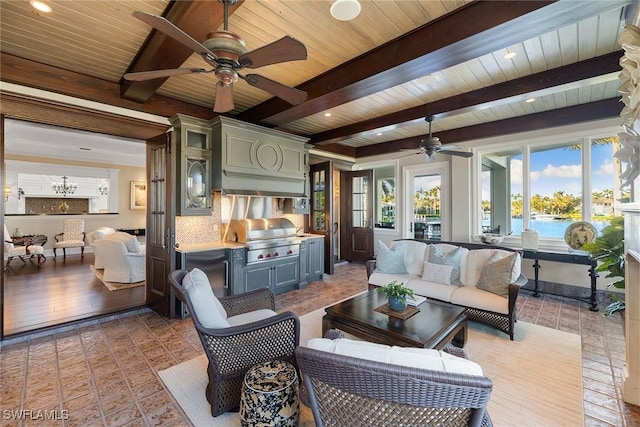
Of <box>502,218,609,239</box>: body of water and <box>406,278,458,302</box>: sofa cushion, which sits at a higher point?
<box>502,218,609,239</box>: body of water

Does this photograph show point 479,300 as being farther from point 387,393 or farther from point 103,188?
point 103,188

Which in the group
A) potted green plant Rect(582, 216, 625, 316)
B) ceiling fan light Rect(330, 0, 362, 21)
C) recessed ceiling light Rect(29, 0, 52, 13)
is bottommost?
potted green plant Rect(582, 216, 625, 316)

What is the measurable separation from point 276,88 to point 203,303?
5.52ft

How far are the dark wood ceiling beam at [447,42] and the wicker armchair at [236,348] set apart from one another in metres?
2.38

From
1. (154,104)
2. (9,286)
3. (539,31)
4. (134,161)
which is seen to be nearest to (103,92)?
(154,104)

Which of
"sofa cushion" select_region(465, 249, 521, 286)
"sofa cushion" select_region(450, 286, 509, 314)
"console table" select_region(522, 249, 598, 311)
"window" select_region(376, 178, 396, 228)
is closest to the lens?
"sofa cushion" select_region(450, 286, 509, 314)

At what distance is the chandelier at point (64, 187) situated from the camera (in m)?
8.01

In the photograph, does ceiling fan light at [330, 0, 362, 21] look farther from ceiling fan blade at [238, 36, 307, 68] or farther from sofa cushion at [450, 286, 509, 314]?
sofa cushion at [450, 286, 509, 314]

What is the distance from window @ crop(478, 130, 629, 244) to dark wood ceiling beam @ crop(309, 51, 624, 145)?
173cm

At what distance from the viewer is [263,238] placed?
15.0ft

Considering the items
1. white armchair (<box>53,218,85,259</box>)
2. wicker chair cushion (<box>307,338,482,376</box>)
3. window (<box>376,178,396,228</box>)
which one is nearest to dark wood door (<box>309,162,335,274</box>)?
window (<box>376,178,396,228</box>)

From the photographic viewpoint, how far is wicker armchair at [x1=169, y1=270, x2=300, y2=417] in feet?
5.99

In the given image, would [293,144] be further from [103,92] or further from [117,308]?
[117,308]

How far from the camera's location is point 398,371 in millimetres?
968
